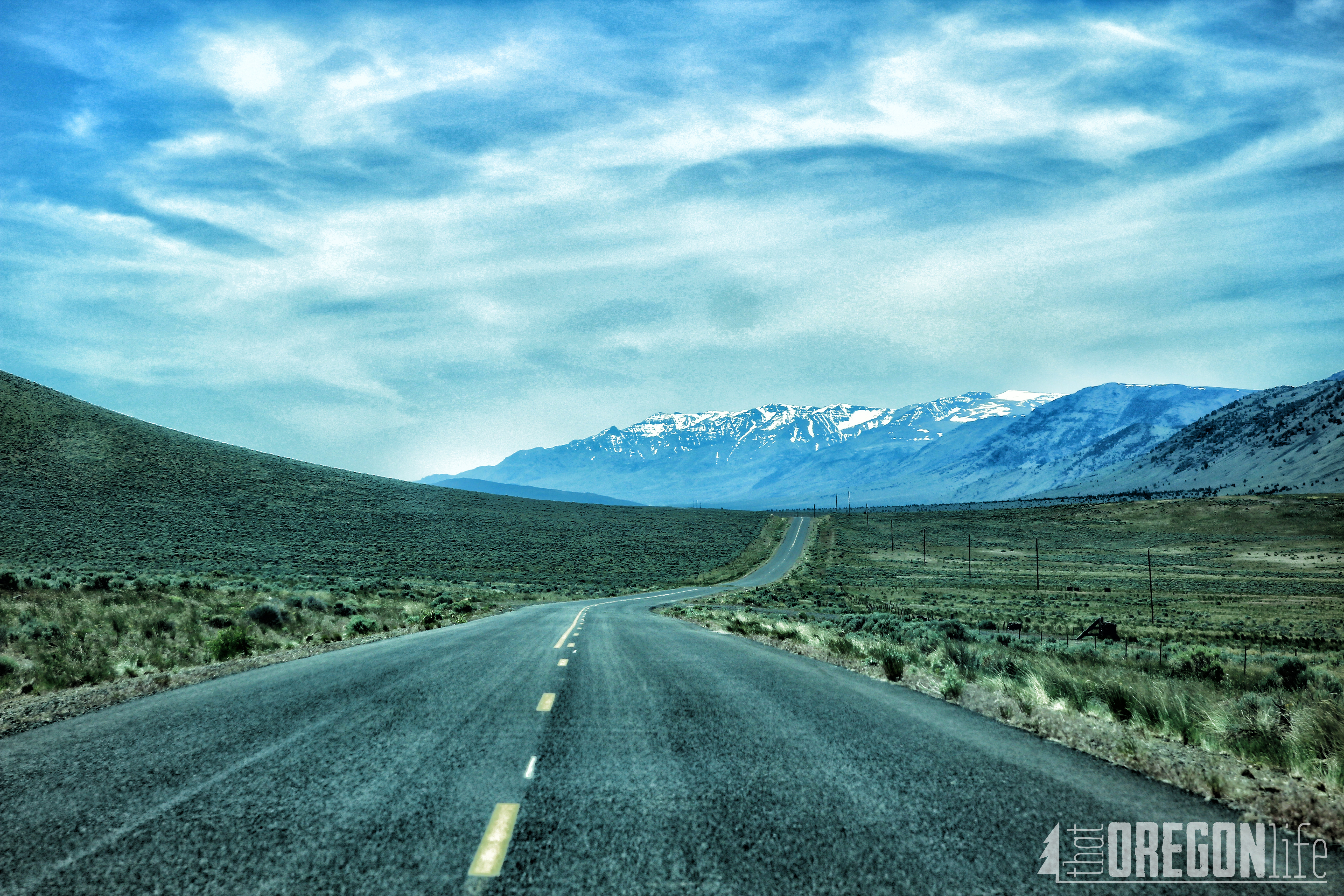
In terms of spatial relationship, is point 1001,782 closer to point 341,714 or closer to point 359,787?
point 359,787

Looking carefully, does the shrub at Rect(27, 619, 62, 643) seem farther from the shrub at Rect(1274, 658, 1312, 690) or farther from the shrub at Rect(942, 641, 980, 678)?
the shrub at Rect(1274, 658, 1312, 690)

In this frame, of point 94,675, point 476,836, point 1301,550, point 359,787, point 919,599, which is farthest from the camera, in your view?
point 1301,550

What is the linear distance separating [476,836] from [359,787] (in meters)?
1.56

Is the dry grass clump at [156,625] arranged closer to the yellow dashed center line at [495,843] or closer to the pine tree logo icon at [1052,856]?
the yellow dashed center line at [495,843]

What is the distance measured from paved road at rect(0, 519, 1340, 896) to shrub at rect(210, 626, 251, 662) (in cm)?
631

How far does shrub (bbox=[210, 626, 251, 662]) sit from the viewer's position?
607 inches

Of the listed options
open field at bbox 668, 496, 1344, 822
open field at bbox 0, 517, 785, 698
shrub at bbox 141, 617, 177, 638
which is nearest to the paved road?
open field at bbox 668, 496, 1344, 822

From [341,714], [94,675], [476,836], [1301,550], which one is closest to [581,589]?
[94,675]

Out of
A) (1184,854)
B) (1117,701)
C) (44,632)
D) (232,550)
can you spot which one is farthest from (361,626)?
(232,550)

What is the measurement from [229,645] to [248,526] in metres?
67.5

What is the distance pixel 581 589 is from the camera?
211ft

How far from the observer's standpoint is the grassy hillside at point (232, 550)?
17.2 metres

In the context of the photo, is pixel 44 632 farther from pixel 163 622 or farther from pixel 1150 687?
pixel 1150 687

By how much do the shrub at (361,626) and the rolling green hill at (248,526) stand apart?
11515mm
